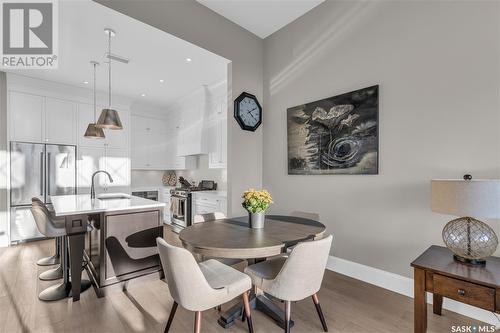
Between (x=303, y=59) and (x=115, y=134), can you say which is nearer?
(x=303, y=59)

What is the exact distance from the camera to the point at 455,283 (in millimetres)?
1457

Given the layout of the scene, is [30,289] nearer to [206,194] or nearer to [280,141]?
[206,194]

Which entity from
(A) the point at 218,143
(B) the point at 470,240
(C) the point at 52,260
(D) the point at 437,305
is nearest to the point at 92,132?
(C) the point at 52,260

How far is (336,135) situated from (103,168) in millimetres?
4762

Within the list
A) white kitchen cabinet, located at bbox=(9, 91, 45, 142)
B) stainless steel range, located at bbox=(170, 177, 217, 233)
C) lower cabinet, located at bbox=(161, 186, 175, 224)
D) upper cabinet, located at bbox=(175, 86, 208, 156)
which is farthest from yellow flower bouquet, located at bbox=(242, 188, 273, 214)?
white kitchen cabinet, located at bbox=(9, 91, 45, 142)

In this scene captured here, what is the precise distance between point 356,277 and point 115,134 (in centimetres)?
535

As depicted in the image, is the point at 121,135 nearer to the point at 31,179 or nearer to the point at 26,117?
the point at 26,117

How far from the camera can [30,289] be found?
2465 mm

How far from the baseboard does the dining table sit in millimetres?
949

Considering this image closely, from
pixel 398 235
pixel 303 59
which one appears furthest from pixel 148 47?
pixel 398 235

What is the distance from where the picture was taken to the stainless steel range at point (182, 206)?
4.59 metres

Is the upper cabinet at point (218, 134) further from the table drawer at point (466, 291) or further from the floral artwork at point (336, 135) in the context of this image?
the table drawer at point (466, 291)

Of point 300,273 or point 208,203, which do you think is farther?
point 208,203

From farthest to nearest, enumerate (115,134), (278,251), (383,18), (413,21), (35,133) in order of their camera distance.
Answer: (115,134) < (35,133) < (383,18) < (413,21) < (278,251)
